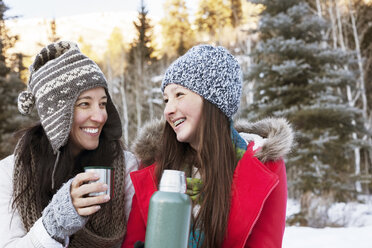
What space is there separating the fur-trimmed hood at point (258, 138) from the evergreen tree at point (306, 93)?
703 cm

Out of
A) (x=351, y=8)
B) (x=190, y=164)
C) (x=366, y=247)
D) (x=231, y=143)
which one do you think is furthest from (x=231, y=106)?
(x=351, y=8)

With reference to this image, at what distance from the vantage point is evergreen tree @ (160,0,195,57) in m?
29.1

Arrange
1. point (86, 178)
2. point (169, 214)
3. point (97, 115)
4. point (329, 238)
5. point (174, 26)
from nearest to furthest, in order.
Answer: point (169, 214) < point (86, 178) < point (97, 115) < point (329, 238) < point (174, 26)

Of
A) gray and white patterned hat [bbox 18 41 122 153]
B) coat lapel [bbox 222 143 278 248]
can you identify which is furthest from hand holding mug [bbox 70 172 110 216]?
coat lapel [bbox 222 143 278 248]

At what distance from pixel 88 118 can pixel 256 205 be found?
1.16 m

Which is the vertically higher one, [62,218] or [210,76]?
[210,76]

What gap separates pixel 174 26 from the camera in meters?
29.8

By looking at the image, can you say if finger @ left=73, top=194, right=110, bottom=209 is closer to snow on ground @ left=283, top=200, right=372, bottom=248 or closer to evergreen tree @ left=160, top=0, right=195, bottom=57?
snow on ground @ left=283, top=200, right=372, bottom=248

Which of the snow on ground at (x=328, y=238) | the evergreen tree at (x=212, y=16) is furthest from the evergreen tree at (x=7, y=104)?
the evergreen tree at (x=212, y=16)

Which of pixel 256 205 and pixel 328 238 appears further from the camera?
pixel 328 238

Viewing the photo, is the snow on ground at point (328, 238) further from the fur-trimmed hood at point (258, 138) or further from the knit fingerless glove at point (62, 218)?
the knit fingerless glove at point (62, 218)

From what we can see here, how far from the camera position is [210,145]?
204 cm

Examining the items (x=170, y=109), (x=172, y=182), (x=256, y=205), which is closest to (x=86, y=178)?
(x=172, y=182)

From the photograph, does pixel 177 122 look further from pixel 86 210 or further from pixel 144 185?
pixel 86 210
